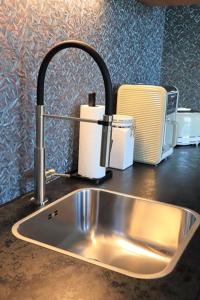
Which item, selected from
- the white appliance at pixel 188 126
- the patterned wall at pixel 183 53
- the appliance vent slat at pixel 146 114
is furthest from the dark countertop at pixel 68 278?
the patterned wall at pixel 183 53

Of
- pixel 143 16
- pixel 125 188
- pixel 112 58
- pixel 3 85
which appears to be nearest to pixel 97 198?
pixel 125 188

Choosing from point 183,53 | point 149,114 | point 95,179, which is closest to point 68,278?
point 95,179

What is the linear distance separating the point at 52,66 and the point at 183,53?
1216 mm

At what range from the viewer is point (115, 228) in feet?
3.91

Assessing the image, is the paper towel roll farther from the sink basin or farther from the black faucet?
the black faucet

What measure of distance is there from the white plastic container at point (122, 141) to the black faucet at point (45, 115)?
0.50 m

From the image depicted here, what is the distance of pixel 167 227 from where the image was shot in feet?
3.65

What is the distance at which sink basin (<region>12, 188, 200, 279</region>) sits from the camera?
1.04 m

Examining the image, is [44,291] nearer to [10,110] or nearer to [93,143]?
Answer: [10,110]

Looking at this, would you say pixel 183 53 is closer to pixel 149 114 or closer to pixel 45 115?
pixel 149 114

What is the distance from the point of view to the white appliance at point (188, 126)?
193cm

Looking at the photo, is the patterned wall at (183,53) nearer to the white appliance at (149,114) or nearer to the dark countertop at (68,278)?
the white appliance at (149,114)

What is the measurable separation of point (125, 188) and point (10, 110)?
52 cm

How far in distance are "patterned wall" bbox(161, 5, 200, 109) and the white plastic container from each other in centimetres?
82
